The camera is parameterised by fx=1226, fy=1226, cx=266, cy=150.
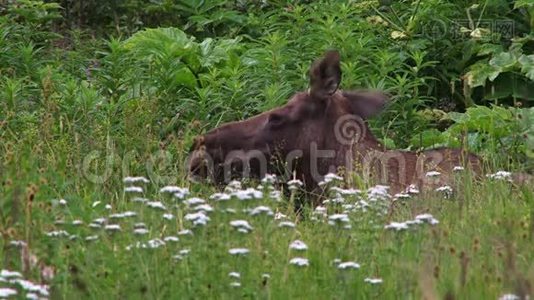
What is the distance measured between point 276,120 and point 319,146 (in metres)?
0.37

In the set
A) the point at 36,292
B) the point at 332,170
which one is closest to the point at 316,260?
the point at 36,292

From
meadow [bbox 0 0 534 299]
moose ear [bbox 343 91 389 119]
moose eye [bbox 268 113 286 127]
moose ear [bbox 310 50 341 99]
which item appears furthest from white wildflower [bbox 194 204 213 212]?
moose ear [bbox 343 91 389 119]

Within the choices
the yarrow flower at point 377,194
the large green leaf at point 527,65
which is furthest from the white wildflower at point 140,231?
the large green leaf at point 527,65

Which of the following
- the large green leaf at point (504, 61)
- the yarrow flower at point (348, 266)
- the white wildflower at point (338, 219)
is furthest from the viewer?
the large green leaf at point (504, 61)

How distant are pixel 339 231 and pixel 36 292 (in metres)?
1.56

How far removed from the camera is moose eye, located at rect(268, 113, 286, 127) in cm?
862

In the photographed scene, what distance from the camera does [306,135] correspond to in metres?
8.71

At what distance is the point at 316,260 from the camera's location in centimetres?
529

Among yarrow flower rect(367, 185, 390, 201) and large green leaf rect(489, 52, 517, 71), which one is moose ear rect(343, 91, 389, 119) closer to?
large green leaf rect(489, 52, 517, 71)

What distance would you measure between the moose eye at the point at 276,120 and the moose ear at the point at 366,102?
0.56 meters

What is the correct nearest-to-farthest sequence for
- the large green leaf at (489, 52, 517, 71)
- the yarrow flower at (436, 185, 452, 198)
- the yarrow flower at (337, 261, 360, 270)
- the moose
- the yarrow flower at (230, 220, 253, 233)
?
1. the yarrow flower at (337, 261, 360, 270)
2. the yarrow flower at (230, 220, 253, 233)
3. the yarrow flower at (436, 185, 452, 198)
4. the moose
5. the large green leaf at (489, 52, 517, 71)

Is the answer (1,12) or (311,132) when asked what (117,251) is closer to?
(311,132)

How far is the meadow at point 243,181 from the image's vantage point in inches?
Result: 194

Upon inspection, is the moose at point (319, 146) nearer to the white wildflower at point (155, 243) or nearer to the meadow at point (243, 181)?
the meadow at point (243, 181)
